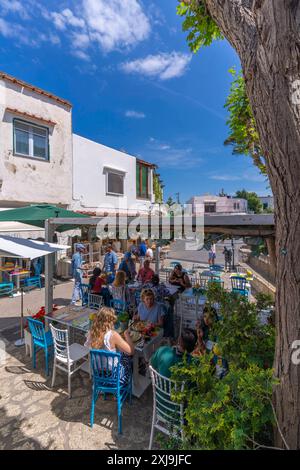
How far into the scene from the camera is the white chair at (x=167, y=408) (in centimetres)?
279

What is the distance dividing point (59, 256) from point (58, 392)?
30.6 feet

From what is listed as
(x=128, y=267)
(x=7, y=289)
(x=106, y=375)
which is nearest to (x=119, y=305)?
(x=128, y=267)

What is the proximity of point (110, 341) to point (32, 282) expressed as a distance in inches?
325

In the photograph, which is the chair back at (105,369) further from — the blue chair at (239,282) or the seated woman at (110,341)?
the blue chair at (239,282)

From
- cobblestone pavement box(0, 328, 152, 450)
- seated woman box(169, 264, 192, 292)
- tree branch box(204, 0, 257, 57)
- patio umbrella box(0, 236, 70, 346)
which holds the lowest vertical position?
cobblestone pavement box(0, 328, 152, 450)

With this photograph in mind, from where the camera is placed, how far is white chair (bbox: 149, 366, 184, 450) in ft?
9.14

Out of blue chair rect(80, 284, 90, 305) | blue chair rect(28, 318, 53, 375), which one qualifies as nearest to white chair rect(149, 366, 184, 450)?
blue chair rect(28, 318, 53, 375)

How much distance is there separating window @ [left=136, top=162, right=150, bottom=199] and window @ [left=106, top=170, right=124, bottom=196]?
1965mm

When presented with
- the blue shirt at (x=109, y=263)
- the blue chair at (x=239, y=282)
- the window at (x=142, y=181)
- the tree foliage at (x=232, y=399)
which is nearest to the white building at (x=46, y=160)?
the window at (x=142, y=181)

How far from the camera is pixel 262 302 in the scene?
4.11 m

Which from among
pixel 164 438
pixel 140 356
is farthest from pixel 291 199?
Answer: pixel 140 356

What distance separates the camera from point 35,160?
11562 millimetres

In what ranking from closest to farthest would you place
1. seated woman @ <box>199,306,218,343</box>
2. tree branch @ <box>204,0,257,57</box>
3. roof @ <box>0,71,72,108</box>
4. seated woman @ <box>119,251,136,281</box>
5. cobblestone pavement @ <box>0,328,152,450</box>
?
tree branch @ <box>204,0,257,57</box>, cobblestone pavement @ <box>0,328,152,450</box>, seated woman @ <box>199,306,218,343</box>, seated woman @ <box>119,251,136,281</box>, roof @ <box>0,71,72,108</box>

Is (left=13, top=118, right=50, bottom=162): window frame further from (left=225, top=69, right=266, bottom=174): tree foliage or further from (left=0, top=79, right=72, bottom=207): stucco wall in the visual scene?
(left=225, top=69, right=266, bottom=174): tree foliage
